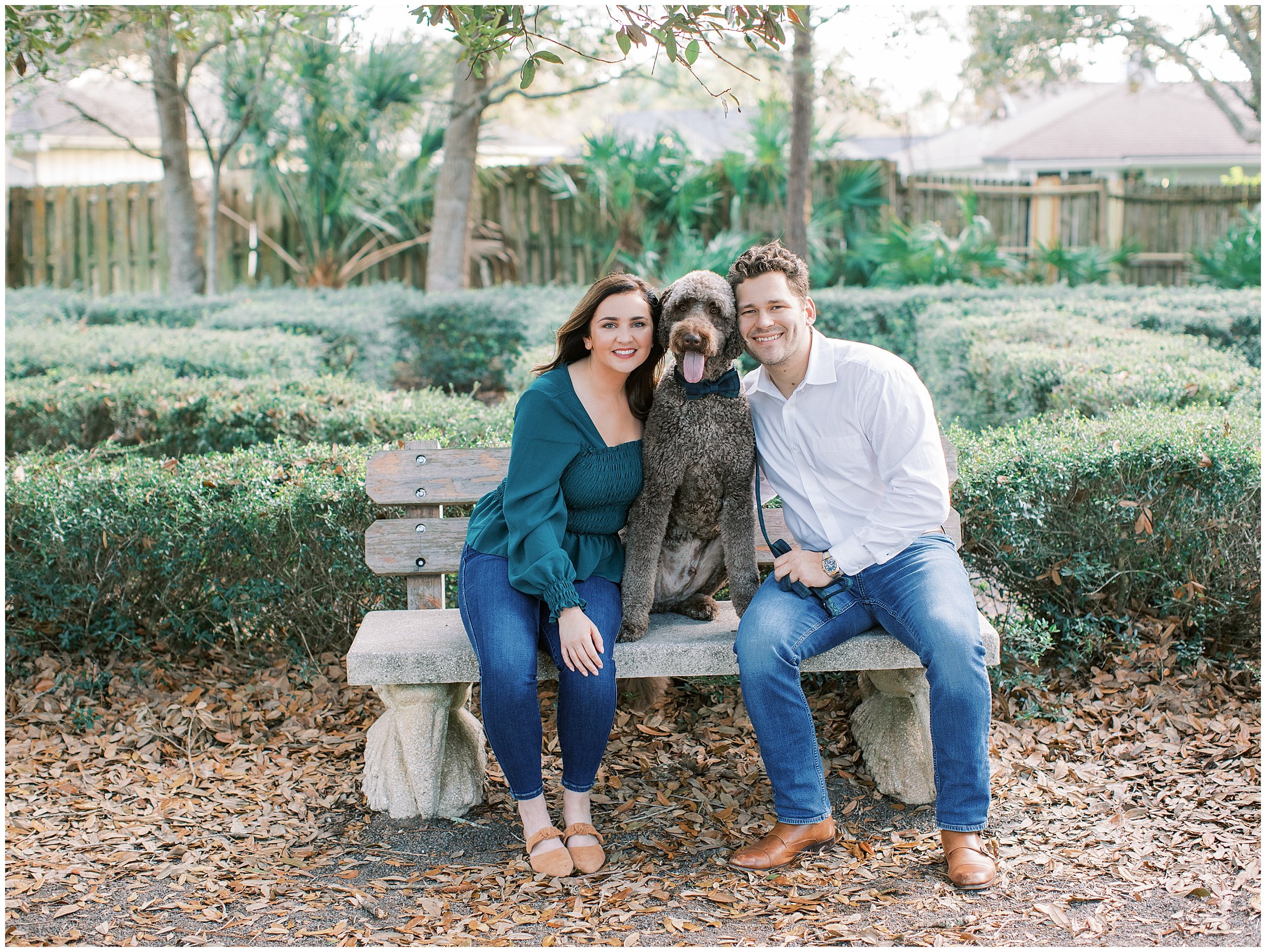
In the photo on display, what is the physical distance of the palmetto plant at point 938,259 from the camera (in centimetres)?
1141

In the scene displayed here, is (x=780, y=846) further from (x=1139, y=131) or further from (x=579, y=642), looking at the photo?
(x=1139, y=131)

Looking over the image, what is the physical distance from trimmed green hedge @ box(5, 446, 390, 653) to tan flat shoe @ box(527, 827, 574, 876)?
1283mm

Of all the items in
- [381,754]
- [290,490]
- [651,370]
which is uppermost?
[651,370]

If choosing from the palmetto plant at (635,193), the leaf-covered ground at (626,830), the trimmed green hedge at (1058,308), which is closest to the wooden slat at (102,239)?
the palmetto plant at (635,193)

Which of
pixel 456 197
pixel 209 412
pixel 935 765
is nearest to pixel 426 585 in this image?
pixel 935 765

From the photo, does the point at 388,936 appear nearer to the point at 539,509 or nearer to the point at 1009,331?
the point at 539,509

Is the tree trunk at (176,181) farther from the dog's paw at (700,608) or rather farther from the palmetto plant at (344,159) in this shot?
the dog's paw at (700,608)

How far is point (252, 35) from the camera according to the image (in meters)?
6.87

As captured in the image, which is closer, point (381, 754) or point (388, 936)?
point (388, 936)

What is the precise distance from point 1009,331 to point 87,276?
501 inches

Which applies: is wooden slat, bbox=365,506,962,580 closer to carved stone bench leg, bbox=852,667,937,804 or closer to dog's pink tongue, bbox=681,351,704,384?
carved stone bench leg, bbox=852,667,937,804

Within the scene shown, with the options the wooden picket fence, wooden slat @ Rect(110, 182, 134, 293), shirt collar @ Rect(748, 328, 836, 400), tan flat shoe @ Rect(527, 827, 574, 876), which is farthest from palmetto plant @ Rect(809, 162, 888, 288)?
tan flat shoe @ Rect(527, 827, 574, 876)

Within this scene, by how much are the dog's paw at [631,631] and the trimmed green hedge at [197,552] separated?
118 cm

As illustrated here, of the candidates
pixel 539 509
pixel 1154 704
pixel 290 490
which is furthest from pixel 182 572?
pixel 1154 704
